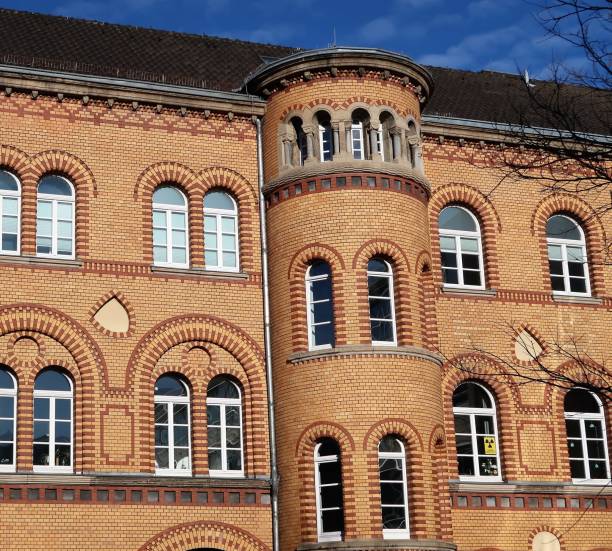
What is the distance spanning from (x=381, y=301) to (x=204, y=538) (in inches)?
223

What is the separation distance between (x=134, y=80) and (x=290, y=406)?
7.21m

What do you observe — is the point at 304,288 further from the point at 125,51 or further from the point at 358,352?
the point at 125,51

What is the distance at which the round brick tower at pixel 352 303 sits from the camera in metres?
22.5


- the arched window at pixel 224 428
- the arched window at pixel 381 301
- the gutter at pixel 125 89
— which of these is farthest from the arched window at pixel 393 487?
the gutter at pixel 125 89

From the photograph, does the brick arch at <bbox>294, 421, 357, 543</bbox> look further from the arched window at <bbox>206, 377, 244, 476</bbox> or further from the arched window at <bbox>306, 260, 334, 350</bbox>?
the arched window at <bbox>306, 260, 334, 350</bbox>

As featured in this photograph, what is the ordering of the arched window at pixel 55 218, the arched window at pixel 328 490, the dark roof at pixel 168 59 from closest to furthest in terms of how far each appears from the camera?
the arched window at pixel 328 490
the arched window at pixel 55 218
the dark roof at pixel 168 59

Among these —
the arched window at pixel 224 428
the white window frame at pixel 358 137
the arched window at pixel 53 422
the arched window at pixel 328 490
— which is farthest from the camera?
the white window frame at pixel 358 137

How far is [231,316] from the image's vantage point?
23859mm

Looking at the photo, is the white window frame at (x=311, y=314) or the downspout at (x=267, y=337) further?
the white window frame at (x=311, y=314)

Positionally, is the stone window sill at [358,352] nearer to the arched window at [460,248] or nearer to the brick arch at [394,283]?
the brick arch at [394,283]

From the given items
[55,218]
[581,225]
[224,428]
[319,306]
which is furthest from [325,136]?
[581,225]

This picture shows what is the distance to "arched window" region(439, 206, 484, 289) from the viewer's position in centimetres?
2583

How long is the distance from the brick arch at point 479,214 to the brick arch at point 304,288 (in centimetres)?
292

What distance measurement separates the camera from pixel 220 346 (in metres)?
23.6
